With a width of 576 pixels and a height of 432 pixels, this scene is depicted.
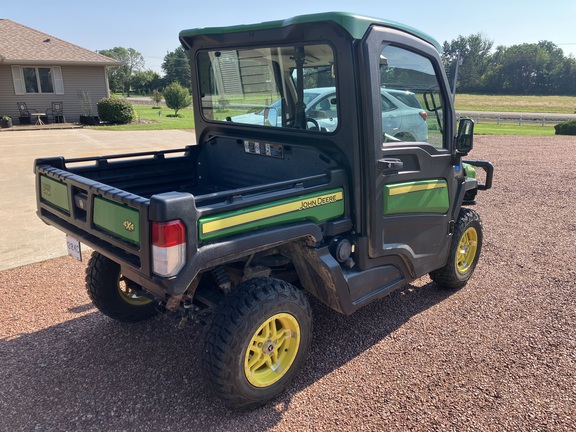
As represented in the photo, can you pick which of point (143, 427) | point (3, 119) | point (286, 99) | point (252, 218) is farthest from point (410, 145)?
point (3, 119)

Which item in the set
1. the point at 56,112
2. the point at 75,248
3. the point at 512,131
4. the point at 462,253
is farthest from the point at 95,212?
the point at 512,131

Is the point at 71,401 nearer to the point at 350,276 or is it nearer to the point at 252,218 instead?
the point at 252,218

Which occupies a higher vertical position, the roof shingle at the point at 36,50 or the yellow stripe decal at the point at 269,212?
the roof shingle at the point at 36,50

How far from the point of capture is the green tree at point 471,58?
74.7 metres

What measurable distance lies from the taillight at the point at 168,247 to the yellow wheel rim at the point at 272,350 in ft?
2.32

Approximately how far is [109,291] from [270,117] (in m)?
1.85

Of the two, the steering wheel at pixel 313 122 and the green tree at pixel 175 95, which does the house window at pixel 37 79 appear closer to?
the green tree at pixel 175 95

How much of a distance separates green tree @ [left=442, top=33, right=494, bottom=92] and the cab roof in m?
67.7

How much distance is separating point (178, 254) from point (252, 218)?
0.48 m

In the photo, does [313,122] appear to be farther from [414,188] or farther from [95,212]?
[95,212]

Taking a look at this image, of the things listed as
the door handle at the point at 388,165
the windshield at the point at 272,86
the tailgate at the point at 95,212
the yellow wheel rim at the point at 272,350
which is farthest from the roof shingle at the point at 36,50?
the yellow wheel rim at the point at 272,350

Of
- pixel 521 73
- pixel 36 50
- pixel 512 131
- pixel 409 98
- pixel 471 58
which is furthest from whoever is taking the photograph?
pixel 471 58

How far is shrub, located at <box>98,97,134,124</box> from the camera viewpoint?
2064 cm

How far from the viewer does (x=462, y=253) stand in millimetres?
4398
